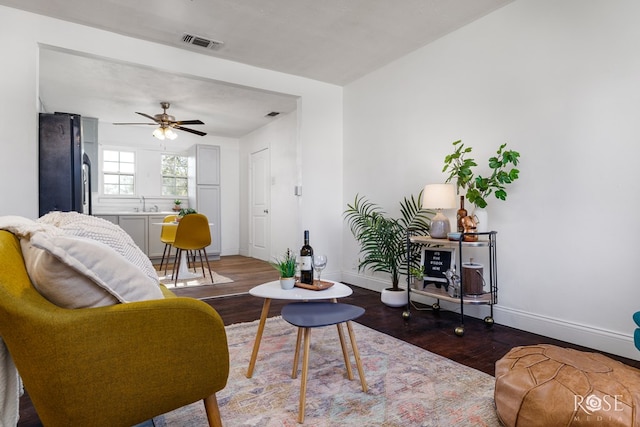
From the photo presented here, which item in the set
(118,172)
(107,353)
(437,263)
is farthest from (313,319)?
(118,172)

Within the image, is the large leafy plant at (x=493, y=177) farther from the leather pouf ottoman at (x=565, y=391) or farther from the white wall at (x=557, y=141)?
the leather pouf ottoman at (x=565, y=391)

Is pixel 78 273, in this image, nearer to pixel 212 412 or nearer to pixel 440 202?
pixel 212 412

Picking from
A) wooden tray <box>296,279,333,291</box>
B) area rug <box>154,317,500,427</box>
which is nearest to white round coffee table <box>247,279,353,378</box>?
wooden tray <box>296,279,333,291</box>

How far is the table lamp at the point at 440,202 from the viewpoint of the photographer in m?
3.03

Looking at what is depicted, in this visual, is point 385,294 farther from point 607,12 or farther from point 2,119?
point 2,119

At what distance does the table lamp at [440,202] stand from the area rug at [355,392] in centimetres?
104

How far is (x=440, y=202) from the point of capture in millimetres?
3027

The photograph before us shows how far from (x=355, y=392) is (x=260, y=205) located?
548 cm

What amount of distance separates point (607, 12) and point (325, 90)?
2.93 metres

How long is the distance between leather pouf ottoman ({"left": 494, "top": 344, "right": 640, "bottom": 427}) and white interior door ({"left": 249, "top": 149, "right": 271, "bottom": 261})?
542 centimetres

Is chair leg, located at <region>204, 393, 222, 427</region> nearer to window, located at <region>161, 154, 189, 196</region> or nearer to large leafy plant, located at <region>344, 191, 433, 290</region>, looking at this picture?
large leafy plant, located at <region>344, 191, 433, 290</region>

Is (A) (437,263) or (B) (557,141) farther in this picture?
(A) (437,263)

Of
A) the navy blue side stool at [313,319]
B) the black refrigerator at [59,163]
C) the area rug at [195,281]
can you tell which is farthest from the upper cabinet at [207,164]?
the navy blue side stool at [313,319]

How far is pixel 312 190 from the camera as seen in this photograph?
457 centimetres
